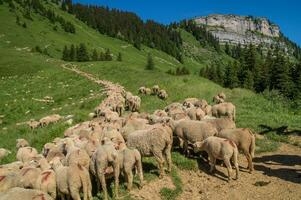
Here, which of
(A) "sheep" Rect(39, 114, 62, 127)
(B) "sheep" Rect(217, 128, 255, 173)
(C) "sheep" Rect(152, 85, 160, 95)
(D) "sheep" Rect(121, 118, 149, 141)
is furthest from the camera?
(C) "sheep" Rect(152, 85, 160, 95)

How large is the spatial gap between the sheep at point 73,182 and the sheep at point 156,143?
13.0 ft

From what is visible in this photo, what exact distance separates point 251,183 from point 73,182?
25.0 feet

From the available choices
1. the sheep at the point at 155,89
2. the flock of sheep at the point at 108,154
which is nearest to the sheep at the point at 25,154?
the flock of sheep at the point at 108,154

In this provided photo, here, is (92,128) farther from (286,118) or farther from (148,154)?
(286,118)

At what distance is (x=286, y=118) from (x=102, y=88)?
27204 millimetres

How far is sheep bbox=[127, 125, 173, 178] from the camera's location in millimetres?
17266

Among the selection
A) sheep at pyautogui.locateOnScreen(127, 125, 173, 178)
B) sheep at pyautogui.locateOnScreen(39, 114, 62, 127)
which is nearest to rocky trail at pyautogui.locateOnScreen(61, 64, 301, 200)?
sheep at pyautogui.locateOnScreen(127, 125, 173, 178)

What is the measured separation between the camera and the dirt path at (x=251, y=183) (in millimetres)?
16078

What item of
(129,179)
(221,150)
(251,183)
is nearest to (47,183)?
(129,179)

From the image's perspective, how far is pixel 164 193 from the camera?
1575 centimetres

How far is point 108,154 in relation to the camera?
15.1m

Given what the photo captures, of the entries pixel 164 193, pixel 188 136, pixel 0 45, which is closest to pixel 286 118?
pixel 188 136

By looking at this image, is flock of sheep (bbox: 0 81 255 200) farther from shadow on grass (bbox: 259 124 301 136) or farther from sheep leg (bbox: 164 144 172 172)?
shadow on grass (bbox: 259 124 301 136)

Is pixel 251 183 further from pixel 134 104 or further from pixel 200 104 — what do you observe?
pixel 134 104
